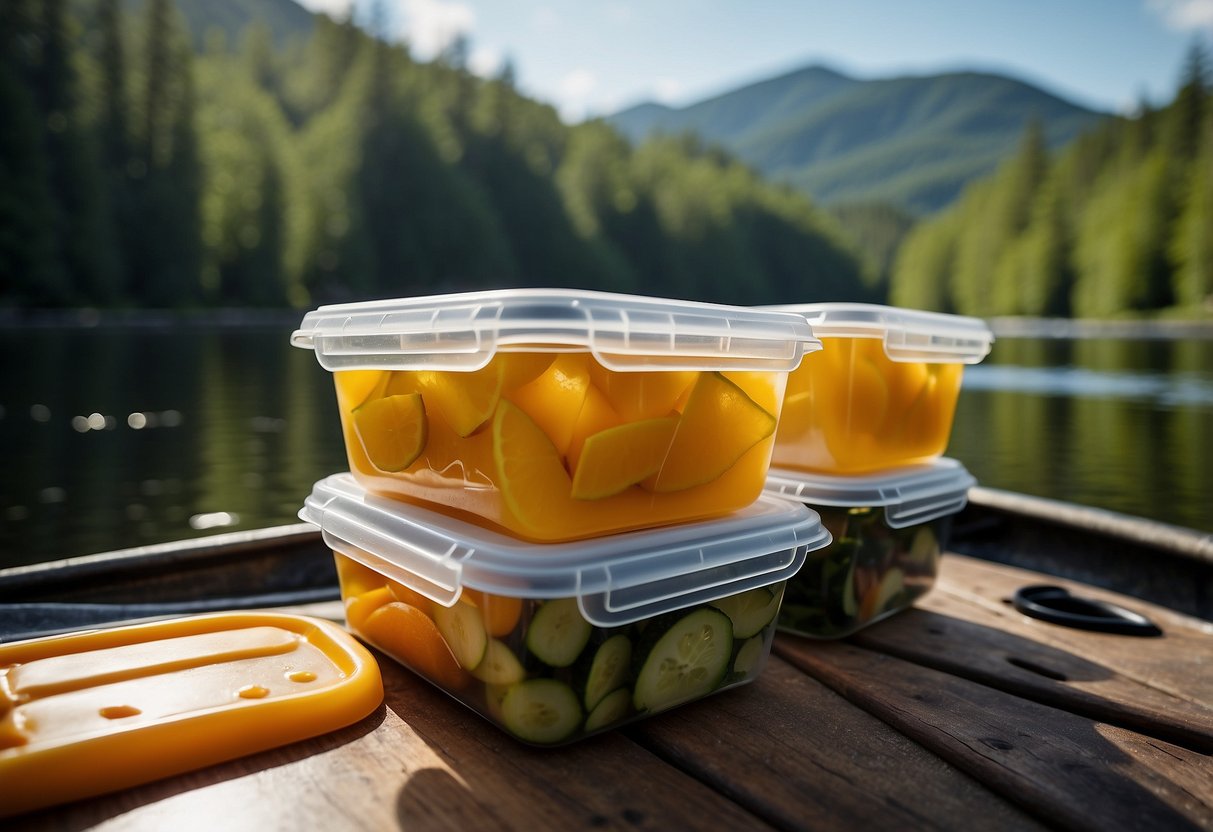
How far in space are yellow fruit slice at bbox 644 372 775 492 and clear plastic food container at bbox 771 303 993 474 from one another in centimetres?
36

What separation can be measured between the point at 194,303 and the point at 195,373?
816 inches

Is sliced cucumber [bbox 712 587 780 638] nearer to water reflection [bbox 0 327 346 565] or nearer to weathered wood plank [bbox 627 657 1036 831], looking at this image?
weathered wood plank [bbox 627 657 1036 831]

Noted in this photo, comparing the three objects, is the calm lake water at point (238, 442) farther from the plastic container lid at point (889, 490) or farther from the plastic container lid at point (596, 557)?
the plastic container lid at point (889, 490)

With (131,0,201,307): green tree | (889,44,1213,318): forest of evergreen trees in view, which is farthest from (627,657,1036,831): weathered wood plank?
(889,44,1213,318): forest of evergreen trees

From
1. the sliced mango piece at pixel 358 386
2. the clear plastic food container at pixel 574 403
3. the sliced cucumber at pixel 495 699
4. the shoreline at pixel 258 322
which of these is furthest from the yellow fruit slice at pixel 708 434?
the shoreline at pixel 258 322

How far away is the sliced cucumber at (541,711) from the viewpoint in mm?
1093

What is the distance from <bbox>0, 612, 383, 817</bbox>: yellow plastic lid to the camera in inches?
38.4

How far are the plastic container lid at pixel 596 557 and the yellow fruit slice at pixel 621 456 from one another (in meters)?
0.08

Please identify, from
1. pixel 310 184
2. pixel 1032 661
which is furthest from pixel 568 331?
pixel 310 184

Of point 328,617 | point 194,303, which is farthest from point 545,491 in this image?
point 194,303

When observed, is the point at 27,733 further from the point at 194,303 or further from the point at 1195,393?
the point at 194,303

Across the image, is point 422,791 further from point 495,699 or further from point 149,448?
point 149,448

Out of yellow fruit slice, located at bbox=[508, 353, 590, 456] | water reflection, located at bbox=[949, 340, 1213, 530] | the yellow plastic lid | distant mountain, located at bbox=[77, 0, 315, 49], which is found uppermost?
distant mountain, located at bbox=[77, 0, 315, 49]

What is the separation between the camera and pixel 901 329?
1598 mm
